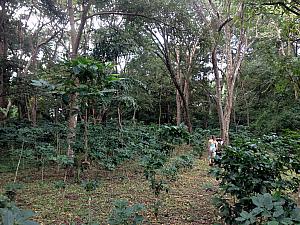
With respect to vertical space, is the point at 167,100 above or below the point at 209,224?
above

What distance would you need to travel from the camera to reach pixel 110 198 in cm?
605

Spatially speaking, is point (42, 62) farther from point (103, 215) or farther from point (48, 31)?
point (103, 215)

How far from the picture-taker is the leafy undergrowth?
486 centimetres

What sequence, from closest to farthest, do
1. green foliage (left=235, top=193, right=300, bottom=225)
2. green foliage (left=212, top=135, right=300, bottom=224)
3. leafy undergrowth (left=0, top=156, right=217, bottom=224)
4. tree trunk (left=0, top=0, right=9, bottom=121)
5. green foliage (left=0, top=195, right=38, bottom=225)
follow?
green foliage (left=0, top=195, right=38, bottom=225) → green foliage (left=235, top=193, right=300, bottom=225) → green foliage (left=212, top=135, right=300, bottom=224) → leafy undergrowth (left=0, top=156, right=217, bottom=224) → tree trunk (left=0, top=0, right=9, bottom=121)

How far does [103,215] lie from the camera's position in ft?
16.0

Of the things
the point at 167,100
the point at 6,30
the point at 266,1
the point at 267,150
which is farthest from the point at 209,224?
the point at 167,100

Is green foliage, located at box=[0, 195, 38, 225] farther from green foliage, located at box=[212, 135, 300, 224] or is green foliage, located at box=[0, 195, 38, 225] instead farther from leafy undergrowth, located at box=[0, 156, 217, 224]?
leafy undergrowth, located at box=[0, 156, 217, 224]

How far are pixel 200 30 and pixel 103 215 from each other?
800 cm

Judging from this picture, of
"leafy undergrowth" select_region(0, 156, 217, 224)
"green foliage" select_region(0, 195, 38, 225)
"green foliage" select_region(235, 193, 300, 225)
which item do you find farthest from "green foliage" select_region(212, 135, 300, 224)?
"green foliage" select_region(0, 195, 38, 225)

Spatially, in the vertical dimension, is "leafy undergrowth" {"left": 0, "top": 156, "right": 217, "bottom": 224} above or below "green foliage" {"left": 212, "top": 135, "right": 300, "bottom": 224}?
Answer: below

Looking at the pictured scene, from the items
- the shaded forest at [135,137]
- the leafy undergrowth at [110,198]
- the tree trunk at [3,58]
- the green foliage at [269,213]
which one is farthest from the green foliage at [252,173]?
the tree trunk at [3,58]

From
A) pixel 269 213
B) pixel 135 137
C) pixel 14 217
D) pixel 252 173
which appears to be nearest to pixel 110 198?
pixel 252 173

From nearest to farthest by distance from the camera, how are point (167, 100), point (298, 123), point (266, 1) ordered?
1. point (266, 1)
2. point (298, 123)
3. point (167, 100)

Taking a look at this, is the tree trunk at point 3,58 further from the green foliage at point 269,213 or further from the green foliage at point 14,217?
the green foliage at point 269,213
